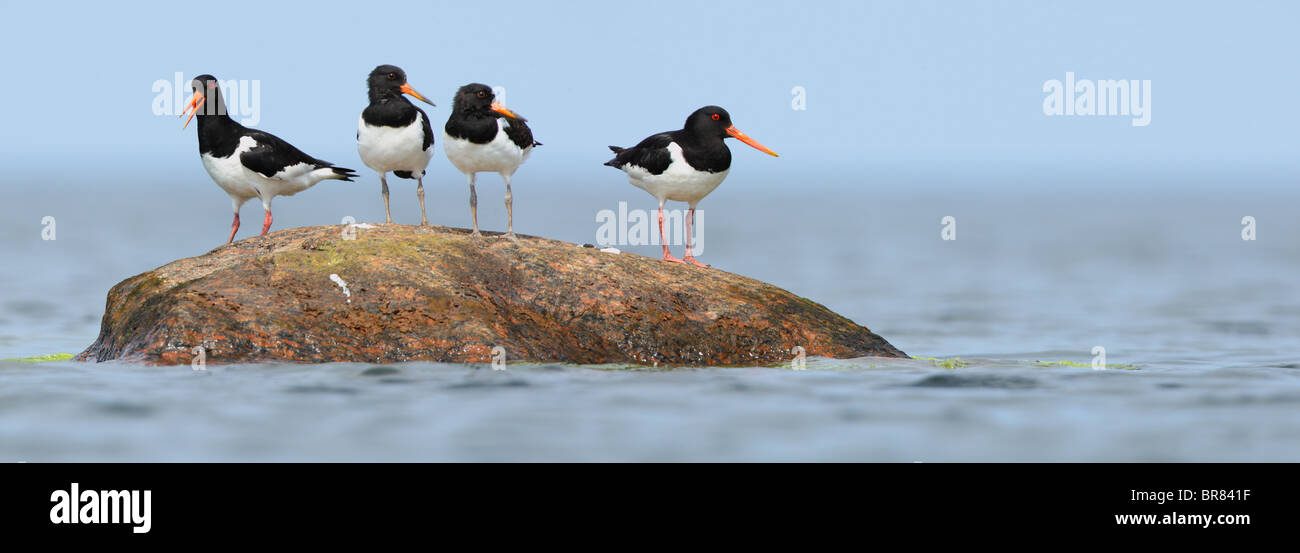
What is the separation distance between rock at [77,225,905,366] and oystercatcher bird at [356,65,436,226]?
0.73 meters

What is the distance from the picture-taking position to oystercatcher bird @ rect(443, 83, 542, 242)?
12008 mm

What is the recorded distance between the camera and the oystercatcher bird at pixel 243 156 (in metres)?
12.2

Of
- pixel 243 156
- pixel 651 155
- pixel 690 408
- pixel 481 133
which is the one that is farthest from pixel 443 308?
pixel 651 155

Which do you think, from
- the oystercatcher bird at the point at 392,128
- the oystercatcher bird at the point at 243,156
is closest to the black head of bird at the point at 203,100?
the oystercatcher bird at the point at 243,156

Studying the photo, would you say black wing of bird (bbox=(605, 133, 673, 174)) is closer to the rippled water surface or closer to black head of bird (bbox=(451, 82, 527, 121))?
black head of bird (bbox=(451, 82, 527, 121))

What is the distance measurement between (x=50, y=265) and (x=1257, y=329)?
2674 cm

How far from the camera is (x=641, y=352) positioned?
11.0 meters

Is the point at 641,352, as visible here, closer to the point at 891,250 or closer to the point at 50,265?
the point at 50,265

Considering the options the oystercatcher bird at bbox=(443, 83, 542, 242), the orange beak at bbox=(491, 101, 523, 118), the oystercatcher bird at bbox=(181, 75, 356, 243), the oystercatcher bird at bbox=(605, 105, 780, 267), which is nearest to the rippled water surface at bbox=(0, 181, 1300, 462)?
the oystercatcher bird at bbox=(181, 75, 356, 243)

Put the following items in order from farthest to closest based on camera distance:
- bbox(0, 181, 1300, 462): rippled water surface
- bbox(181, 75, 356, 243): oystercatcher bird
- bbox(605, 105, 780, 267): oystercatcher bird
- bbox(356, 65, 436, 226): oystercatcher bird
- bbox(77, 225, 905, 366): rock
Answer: bbox(605, 105, 780, 267): oystercatcher bird
bbox(181, 75, 356, 243): oystercatcher bird
bbox(356, 65, 436, 226): oystercatcher bird
bbox(77, 225, 905, 366): rock
bbox(0, 181, 1300, 462): rippled water surface

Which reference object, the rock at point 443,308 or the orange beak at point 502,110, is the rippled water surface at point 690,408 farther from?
the orange beak at point 502,110

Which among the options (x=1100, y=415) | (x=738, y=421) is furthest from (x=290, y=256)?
(x=1100, y=415)

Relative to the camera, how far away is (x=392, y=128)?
472 inches

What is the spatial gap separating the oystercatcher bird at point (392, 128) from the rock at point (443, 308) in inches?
28.7
